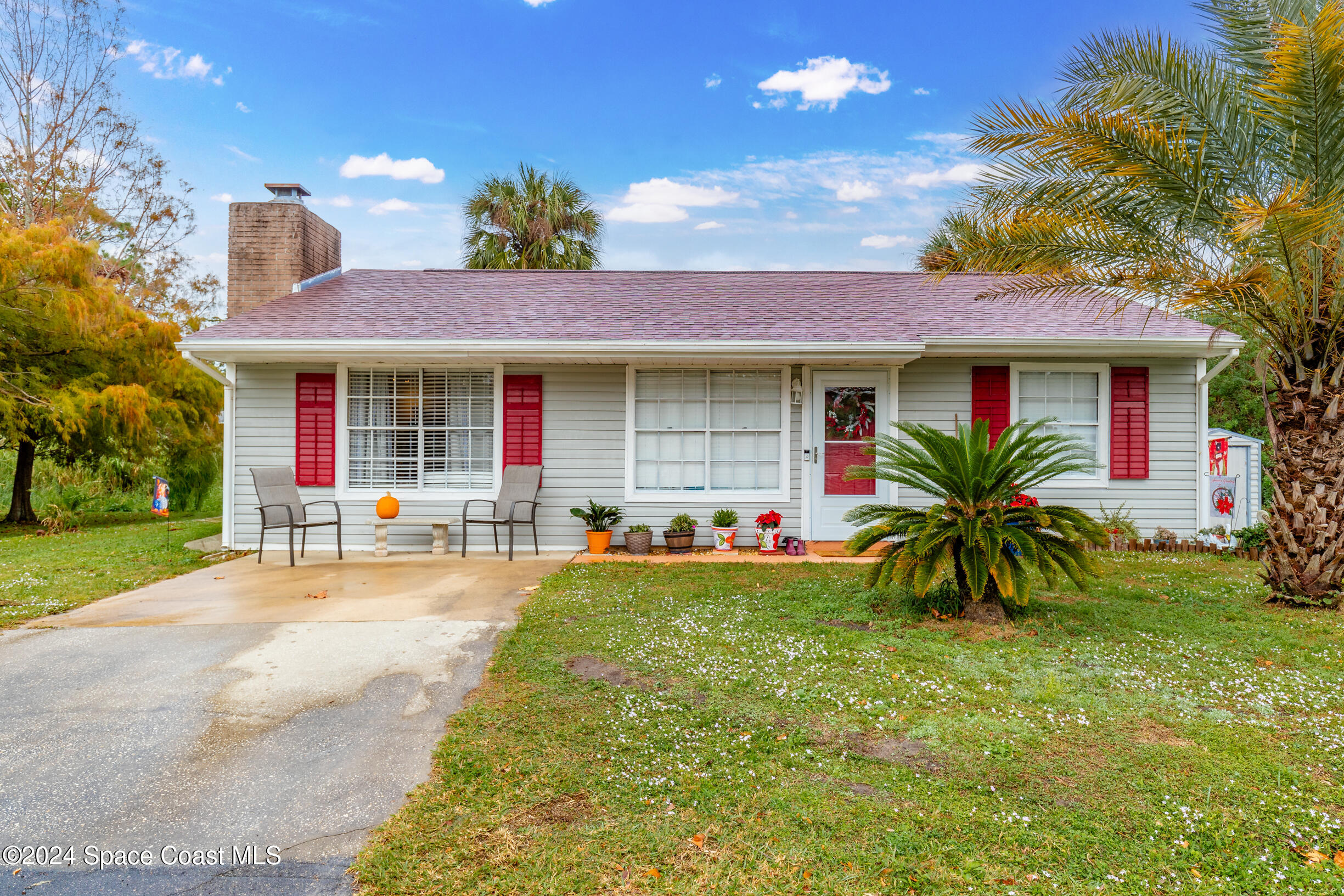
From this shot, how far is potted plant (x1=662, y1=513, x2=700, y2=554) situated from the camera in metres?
7.82

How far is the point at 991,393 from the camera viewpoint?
824 centimetres

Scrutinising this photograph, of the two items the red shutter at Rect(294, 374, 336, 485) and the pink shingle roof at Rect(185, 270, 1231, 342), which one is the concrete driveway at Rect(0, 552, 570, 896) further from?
the pink shingle roof at Rect(185, 270, 1231, 342)

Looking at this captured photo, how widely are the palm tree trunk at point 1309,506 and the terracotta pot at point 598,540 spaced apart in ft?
19.3

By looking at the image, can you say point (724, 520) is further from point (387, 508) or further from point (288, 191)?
point (288, 191)

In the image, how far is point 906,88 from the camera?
14281 mm

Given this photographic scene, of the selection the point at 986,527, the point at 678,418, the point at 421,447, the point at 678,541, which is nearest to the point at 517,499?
the point at 421,447

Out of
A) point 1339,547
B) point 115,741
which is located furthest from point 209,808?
point 1339,547

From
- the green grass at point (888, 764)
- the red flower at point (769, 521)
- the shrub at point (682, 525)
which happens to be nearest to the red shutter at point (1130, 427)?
the green grass at point (888, 764)

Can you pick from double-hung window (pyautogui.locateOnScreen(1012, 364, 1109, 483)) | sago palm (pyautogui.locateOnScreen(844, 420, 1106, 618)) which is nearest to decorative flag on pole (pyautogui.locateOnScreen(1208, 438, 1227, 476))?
double-hung window (pyautogui.locateOnScreen(1012, 364, 1109, 483))

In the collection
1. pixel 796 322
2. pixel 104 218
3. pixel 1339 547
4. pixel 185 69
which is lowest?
pixel 1339 547

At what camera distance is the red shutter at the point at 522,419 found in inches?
318

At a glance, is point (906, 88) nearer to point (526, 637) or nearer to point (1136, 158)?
point (1136, 158)

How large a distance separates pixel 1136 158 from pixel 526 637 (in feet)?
17.5

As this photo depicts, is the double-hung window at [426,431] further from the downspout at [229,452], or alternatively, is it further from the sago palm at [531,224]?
the sago palm at [531,224]
